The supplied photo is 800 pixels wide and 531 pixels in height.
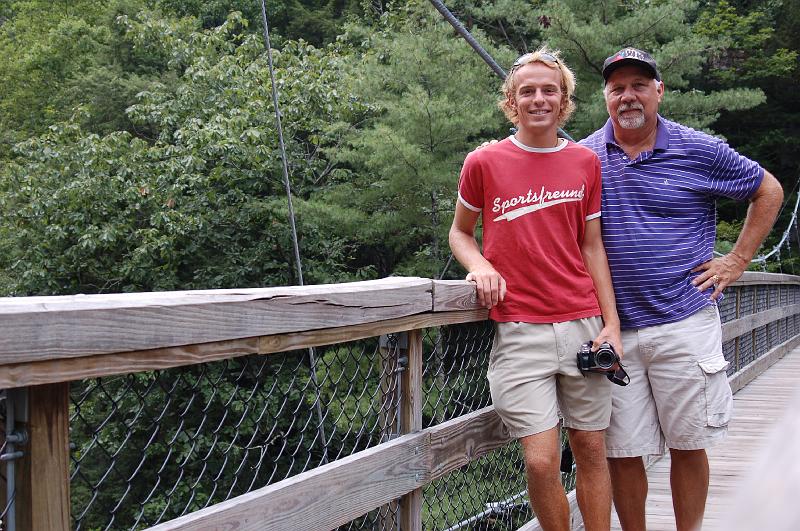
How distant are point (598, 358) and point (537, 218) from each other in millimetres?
363

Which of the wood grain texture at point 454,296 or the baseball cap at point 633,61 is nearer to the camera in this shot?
the wood grain texture at point 454,296

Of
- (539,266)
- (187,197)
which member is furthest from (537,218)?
(187,197)

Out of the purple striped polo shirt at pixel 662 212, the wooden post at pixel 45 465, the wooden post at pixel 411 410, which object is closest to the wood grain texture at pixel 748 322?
the purple striped polo shirt at pixel 662 212

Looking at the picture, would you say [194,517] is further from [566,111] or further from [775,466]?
[566,111]

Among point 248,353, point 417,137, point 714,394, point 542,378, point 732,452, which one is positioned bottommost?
point 732,452

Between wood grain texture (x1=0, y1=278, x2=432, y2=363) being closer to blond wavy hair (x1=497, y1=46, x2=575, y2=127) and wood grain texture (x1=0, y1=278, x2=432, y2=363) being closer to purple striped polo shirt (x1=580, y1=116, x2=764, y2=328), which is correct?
blond wavy hair (x1=497, y1=46, x2=575, y2=127)

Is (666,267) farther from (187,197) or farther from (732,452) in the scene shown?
(187,197)

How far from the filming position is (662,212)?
2.30 m

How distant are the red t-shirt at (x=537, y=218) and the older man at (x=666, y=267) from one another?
10.5 inches

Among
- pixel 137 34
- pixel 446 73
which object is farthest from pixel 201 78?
pixel 446 73

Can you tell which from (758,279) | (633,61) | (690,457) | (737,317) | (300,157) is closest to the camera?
(633,61)

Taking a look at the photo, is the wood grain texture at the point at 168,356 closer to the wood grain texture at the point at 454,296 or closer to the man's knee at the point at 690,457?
the wood grain texture at the point at 454,296

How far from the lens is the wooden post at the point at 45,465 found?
3.52ft

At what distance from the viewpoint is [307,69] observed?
550 inches
